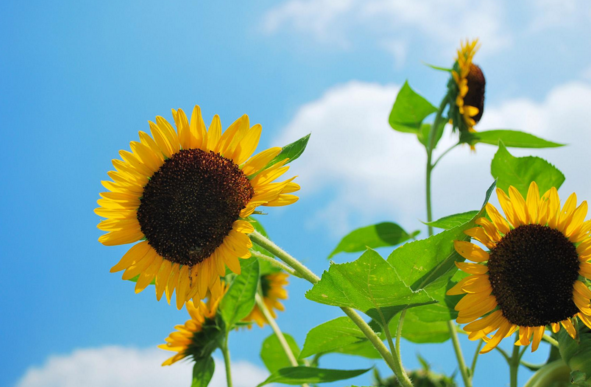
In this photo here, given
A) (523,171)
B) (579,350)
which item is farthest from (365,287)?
(523,171)

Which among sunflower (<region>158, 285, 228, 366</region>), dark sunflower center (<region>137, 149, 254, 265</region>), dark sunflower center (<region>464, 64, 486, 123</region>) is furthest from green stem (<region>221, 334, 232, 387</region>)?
dark sunflower center (<region>464, 64, 486, 123</region>)

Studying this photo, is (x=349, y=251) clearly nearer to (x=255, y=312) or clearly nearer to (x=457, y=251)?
(x=255, y=312)

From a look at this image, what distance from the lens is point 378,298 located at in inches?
50.8

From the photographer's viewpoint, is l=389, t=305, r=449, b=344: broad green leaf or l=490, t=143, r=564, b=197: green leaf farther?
l=389, t=305, r=449, b=344: broad green leaf

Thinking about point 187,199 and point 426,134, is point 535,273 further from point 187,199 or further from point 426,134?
point 426,134

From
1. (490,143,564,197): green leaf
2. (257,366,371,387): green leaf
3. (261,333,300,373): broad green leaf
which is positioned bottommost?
(257,366,371,387): green leaf

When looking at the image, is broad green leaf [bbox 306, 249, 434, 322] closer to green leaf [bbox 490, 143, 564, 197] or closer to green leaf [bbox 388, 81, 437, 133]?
green leaf [bbox 490, 143, 564, 197]

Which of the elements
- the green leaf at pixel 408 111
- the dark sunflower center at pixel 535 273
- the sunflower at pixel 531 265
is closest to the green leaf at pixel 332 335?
the sunflower at pixel 531 265

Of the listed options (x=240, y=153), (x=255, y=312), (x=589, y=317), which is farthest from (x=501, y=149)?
(x=255, y=312)

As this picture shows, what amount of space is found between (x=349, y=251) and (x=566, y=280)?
134 centimetres

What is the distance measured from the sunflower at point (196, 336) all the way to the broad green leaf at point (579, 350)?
1.24m

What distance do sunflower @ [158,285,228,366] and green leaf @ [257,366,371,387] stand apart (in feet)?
1.78

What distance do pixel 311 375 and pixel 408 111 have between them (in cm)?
164

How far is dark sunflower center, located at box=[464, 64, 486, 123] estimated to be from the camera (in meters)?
2.90
